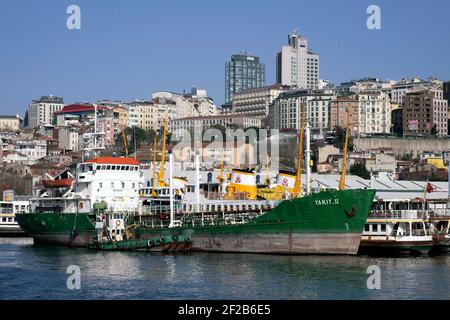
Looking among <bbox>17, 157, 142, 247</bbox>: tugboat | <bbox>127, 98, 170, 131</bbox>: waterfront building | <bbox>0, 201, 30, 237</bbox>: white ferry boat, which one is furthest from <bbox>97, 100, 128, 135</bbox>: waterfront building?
<bbox>17, 157, 142, 247</bbox>: tugboat

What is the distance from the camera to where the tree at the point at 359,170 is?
115887 mm

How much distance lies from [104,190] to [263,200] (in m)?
10.8

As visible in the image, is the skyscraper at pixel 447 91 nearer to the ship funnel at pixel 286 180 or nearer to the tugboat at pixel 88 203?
the ship funnel at pixel 286 180

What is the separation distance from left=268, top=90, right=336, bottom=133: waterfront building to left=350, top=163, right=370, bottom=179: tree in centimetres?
5419

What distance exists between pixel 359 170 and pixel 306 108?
68070 mm

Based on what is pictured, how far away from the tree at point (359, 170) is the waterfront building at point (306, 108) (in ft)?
178

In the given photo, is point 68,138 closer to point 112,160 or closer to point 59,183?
point 59,183

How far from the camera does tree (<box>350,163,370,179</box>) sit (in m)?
116

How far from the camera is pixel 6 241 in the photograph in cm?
6469

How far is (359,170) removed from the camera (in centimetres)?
11756
